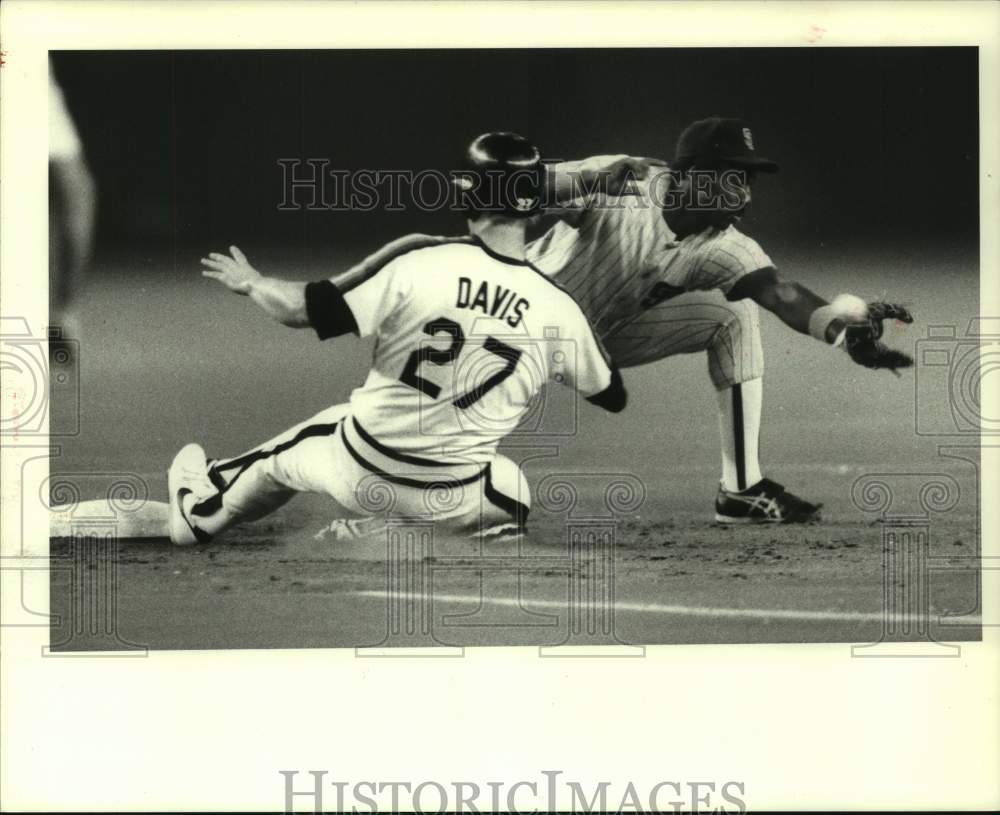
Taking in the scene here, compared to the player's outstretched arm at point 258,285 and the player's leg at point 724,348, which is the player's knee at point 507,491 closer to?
the player's leg at point 724,348

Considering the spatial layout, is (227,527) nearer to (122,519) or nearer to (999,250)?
(122,519)

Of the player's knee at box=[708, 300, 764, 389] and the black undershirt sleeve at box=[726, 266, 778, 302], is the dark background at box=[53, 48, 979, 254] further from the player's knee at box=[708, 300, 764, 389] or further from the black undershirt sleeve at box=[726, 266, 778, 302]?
the player's knee at box=[708, 300, 764, 389]

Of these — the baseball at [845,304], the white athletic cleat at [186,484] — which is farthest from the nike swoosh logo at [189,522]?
the baseball at [845,304]

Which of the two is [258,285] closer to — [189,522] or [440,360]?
[440,360]

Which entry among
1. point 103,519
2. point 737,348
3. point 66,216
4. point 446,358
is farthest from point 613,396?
point 66,216

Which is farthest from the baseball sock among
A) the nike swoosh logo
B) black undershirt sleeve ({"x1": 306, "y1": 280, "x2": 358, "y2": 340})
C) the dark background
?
the nike swoosh logo
